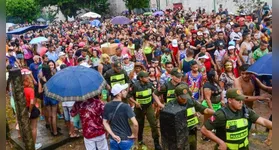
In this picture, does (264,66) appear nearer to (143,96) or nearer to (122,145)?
(143,96)

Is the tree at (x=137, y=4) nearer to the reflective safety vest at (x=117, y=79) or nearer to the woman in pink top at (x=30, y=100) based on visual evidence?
the reflective safety vest at (x=117, y=79)

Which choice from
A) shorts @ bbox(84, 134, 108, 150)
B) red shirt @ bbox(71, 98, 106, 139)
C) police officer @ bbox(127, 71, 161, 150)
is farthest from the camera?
police officer @ bbox(127, 71, 161, 150)

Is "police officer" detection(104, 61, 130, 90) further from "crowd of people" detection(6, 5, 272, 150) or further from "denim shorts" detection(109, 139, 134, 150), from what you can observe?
"denim shorts" detection(109, 139, 134, 150)

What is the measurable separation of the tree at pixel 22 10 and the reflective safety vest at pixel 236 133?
38.0 meters

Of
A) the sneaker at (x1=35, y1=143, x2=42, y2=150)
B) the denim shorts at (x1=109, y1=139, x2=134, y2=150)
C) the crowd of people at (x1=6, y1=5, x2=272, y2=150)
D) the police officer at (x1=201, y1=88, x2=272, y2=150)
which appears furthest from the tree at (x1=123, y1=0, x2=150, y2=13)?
the police officer at (x1=201, y1=88, x2=272, y2=150)

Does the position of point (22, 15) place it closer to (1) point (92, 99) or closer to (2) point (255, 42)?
(2) point (255, 42)

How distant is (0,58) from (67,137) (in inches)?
236

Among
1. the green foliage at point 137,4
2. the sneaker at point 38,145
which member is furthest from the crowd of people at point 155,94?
the green foliage at point 137,4

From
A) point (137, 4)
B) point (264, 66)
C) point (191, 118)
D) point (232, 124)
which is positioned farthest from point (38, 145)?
point (137, 4)

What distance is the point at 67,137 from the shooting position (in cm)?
710

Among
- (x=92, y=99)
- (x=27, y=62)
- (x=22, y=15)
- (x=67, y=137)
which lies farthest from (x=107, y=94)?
(x=22, y=15)

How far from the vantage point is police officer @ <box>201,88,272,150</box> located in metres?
4.01

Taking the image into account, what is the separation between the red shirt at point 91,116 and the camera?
492 cm

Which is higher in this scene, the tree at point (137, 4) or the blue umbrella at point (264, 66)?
the tree at point (137, 4)
